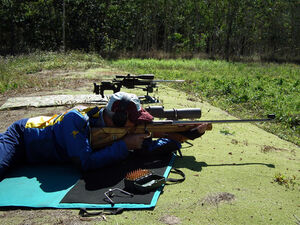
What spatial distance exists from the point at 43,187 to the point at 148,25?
32954mm

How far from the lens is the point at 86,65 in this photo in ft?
53.4

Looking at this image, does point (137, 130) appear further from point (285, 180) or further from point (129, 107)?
point (285, 180)

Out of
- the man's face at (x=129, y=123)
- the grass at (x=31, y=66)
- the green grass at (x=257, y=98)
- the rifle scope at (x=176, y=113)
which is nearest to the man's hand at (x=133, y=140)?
the man's face at (x=129, y=123)

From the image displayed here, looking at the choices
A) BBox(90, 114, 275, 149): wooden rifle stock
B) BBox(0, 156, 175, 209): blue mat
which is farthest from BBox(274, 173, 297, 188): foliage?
BBox(0, 156, 175, 209): blue mat

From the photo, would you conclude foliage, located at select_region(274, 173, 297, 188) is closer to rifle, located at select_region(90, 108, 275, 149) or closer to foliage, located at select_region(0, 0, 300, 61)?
rifle, located at select_region(90, 108, 275, 149)

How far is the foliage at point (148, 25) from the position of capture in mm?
27953

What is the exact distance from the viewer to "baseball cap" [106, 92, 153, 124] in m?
3.63

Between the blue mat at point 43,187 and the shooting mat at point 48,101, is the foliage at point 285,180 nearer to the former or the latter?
the blue mat at point 43,187

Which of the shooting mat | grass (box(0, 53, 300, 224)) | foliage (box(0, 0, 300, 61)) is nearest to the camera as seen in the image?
grass (box(0, 53, 300, 224))

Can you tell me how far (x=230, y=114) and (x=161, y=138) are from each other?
168 inches

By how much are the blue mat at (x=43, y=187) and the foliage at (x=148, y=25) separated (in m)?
20.7

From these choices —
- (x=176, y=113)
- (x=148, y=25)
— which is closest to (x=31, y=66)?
(x=176, y=113)

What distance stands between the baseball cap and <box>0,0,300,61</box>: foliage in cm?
2107

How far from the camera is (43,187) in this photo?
352cm
